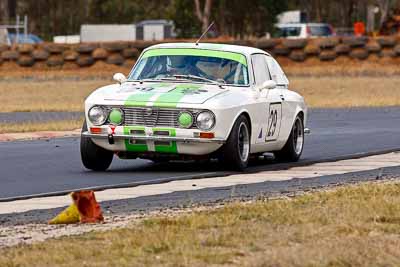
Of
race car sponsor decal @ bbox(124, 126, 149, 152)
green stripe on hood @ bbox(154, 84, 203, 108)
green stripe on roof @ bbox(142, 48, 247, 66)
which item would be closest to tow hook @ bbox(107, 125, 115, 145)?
race car sponsor decal @ bbox(124, 126, 149, 152)

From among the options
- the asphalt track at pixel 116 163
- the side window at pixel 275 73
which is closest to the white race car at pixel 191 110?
the side window at pixel 275 73

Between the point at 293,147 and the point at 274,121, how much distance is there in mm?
895

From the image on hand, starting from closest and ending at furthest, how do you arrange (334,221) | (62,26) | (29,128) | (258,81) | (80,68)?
1. (334,221)
2. (258,81)
3. (29,128)
4. (80,68)
5. (62,26)

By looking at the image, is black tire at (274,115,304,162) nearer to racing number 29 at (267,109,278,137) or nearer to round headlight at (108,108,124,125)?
racing number 29 at (267,109,278,137)

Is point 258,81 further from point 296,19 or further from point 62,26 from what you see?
point 62,26

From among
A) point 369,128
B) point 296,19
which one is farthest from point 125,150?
point 296,19

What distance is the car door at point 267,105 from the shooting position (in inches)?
618

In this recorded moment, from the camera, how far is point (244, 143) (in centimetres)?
1512

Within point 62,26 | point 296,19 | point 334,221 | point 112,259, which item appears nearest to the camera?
point 112,259

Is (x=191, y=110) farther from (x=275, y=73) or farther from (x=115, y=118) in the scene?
(x=275, y=73)

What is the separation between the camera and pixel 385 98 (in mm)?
34031

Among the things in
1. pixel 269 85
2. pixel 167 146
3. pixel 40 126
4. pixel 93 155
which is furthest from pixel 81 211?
pixel 40 126

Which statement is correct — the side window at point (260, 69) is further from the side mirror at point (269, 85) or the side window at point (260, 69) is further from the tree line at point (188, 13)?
the tree line at point (188, 13)

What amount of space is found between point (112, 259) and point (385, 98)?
86.4 ft
